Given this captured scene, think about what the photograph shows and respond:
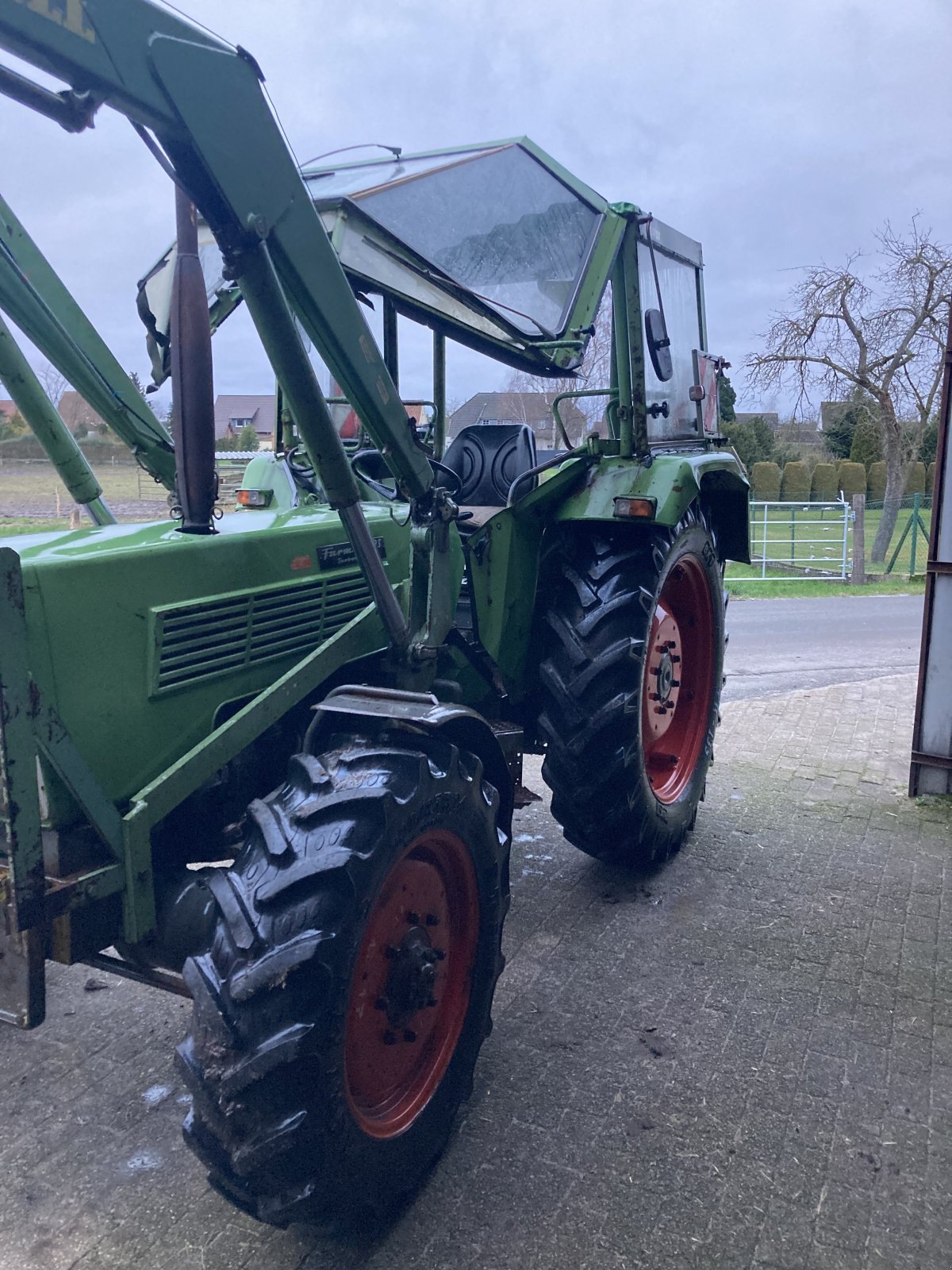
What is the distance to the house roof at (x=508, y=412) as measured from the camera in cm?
388

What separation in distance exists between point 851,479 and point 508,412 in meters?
27.3

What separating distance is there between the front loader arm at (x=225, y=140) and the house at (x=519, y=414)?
1424mm

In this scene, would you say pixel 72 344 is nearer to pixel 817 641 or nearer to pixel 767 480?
pixel 817 641

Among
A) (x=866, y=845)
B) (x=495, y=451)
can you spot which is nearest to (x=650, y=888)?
(x=866, y=845)

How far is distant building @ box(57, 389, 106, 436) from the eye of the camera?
3045 millimetres

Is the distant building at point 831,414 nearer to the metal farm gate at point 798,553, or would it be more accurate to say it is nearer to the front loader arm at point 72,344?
the metal farm gate at point 798,553

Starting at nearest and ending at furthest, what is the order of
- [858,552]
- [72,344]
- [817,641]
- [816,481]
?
1. [72,344]
2. [817,641]
3. [858,552]
4. [816,481]

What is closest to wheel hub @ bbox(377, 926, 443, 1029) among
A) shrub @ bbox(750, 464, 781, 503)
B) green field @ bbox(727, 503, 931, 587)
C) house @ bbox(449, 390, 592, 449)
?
house @ bbox(449, 390, 592, 449)

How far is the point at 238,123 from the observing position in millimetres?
1961

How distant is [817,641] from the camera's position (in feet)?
32.4

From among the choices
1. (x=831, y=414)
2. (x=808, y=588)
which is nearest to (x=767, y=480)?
(x=831, y=414)

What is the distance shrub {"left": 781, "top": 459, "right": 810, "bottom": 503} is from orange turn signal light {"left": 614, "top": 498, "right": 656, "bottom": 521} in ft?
86.1

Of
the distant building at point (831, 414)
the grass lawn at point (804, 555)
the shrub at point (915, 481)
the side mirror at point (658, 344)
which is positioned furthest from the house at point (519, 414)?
the distant building at point (831, 414)

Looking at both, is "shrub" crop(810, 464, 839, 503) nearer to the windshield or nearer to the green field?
the green field
